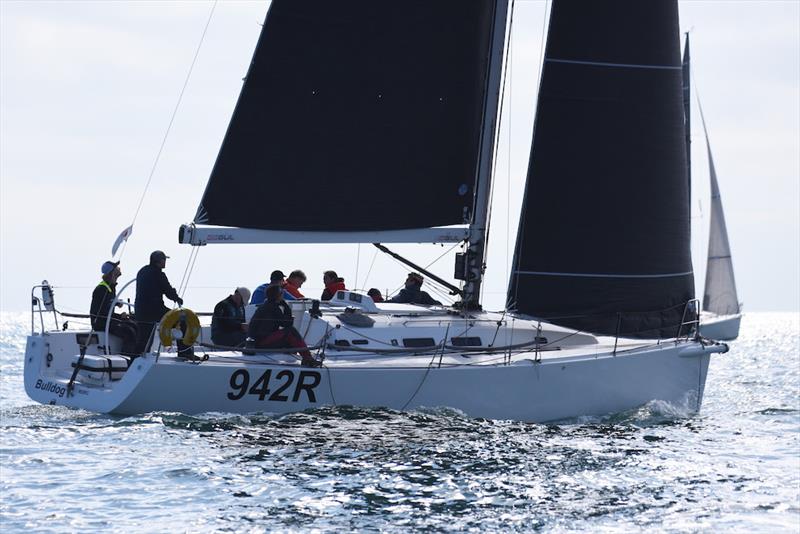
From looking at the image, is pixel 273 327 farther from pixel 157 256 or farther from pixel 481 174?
pixel 481 174

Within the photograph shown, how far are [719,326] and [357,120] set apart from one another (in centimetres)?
3285

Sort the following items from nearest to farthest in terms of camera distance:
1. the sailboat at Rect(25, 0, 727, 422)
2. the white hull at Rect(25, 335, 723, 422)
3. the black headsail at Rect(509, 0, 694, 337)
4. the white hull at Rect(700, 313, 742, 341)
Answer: the white hull at Rect(25, 335, 723, 422) < the sailboat at Rect(25, 0, 727, 422) < the black headsail at Rect(509, 0, 694, 337) < the white hull at Rect(700, 313, 742, 341)

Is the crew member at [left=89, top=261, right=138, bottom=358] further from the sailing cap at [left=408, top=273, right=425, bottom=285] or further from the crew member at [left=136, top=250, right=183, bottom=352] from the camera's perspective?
the sailing cap at [left=408, top=273, right=425, bottom=285]

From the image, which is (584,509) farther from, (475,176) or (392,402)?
(475,176)

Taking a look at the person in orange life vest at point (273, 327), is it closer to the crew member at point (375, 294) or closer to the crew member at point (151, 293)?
the crew member at point (151, 293)

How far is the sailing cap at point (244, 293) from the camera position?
573 inches

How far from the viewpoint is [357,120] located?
16.2m

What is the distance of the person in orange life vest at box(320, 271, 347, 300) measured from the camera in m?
17.4

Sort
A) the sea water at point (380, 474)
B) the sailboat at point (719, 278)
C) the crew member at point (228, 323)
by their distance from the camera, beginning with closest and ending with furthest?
the sea water at point (380, 474), the crew member at point (228, 323), the sailboat at point (719, 278)

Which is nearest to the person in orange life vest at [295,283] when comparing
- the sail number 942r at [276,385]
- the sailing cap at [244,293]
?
the sailing cap at [244,293]

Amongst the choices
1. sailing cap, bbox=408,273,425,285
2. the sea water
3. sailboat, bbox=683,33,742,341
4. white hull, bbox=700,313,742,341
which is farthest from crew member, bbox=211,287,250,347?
sailboat, bbox=683,33,742,341

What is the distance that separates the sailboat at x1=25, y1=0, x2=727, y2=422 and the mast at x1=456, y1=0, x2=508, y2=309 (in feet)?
0.08

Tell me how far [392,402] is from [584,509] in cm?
365

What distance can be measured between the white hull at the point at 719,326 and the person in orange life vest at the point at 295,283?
3067 cm
